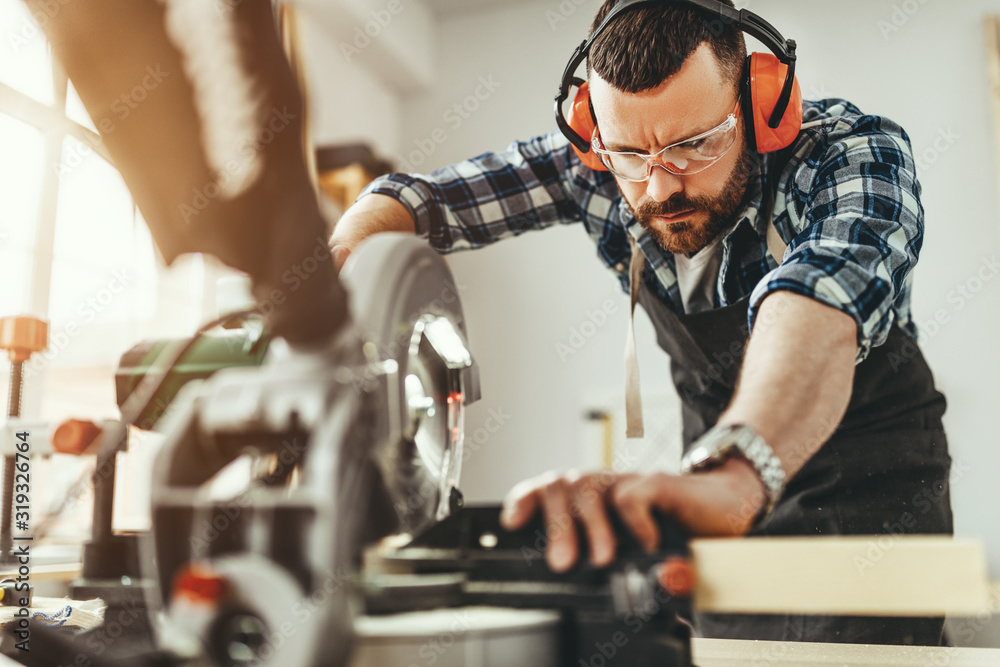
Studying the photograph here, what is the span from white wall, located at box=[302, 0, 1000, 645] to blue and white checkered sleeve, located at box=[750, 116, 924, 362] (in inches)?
3.6

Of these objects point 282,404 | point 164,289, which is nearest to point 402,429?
point 282,404

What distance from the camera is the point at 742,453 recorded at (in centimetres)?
28

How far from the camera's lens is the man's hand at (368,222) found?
0.37 meters

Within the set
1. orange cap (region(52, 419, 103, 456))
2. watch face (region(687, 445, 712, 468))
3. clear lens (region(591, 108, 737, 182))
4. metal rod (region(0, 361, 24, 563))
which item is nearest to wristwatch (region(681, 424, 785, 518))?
watch face (region(687, 445, 712, 468))

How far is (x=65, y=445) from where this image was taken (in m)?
0.42

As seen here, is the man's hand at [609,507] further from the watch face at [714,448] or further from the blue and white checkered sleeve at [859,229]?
the blue and white checkered sleeve at [859,229]

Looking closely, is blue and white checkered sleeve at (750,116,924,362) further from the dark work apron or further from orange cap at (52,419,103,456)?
orange cap at (52,419,103,456)

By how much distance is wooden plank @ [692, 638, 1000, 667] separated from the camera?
1.55 ft

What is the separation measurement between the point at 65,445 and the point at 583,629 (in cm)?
32

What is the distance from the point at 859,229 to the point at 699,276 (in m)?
0.14

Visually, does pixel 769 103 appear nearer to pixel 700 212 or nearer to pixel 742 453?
pixel 700 212

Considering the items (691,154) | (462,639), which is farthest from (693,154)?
(462,639)

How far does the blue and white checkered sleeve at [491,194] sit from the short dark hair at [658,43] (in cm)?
17

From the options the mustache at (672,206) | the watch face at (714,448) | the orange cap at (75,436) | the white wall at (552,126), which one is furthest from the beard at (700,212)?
the orange cap at (75,436)
